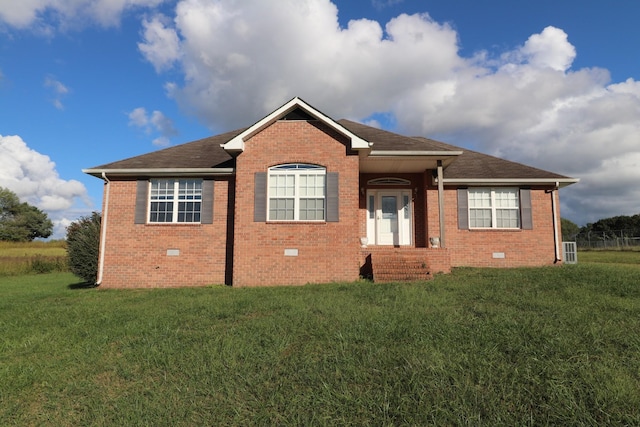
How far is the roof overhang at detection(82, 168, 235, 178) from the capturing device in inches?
465

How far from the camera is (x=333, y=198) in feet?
35.4

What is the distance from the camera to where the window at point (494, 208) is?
1311 cm

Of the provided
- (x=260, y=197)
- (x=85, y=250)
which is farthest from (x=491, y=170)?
(x=85, y=250)

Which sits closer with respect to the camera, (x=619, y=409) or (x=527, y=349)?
(x=619, y=409)

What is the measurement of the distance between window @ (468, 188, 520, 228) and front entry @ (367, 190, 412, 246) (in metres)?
2.39

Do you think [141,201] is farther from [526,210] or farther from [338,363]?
[526,210]

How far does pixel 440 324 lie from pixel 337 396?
2.46m

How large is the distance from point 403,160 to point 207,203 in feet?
22.7

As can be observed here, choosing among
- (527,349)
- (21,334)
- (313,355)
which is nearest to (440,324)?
(527,349)

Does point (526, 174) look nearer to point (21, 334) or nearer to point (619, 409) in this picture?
point (619, 409)

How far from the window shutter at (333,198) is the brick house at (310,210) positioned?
0.03 m

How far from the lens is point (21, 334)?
6191 mm

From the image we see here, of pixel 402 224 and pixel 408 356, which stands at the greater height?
pixel 402 224

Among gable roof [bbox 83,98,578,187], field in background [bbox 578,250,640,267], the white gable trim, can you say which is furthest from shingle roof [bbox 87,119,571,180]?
field in background [bbox 578,250,640,267]
